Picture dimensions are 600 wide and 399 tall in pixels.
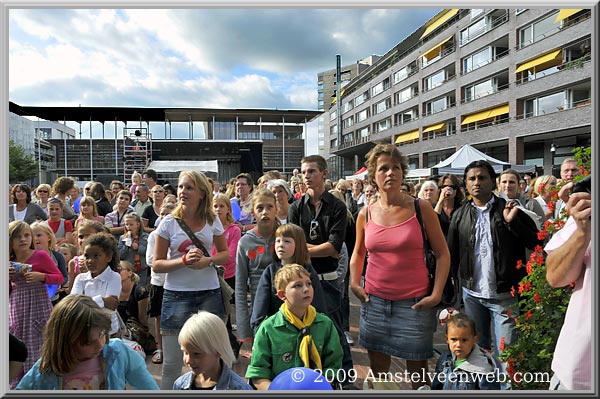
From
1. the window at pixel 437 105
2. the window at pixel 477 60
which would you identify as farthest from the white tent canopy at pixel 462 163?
the window at pixel 437 105

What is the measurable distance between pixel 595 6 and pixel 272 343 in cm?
224

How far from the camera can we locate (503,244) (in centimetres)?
301

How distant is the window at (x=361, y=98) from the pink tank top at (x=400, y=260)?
205ft

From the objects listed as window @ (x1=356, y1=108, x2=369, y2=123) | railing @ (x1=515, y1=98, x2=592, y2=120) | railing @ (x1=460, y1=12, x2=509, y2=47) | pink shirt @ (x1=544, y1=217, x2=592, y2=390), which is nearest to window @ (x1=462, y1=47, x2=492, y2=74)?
railing @ (x1=460, y1=12, x2=509, y2=47)

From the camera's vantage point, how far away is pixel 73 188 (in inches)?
254

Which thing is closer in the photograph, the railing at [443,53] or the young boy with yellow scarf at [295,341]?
the young boy with yellow scarf at [295,341]

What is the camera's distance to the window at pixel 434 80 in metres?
42.0

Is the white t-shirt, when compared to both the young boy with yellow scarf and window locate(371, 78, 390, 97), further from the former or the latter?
window locate(371, 78, 390, 97)

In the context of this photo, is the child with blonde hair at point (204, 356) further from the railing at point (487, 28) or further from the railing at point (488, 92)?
the railing at point (488, 92)

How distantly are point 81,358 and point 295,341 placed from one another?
110cm

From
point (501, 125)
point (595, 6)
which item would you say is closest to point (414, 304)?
point (595, 6)

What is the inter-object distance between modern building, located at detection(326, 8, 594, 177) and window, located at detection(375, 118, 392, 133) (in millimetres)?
145

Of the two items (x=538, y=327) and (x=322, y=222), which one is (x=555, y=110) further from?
(x=538, y=327)

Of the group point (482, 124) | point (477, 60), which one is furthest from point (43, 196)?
point (477, 60)
